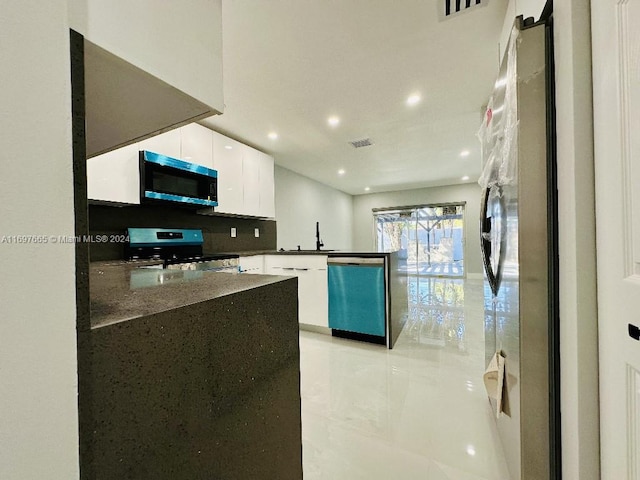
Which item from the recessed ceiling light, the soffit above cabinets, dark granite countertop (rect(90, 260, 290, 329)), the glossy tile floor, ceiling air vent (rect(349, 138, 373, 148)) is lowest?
the glossy tile floor

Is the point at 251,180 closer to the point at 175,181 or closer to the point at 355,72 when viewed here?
the point at 175,181

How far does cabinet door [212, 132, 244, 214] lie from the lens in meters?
3.19

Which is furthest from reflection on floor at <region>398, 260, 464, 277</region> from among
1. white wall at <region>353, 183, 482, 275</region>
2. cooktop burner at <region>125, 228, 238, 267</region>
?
cooktop burner at <region>125, 228, 238, 267</region>

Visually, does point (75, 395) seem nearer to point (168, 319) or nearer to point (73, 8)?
point (168, 319)

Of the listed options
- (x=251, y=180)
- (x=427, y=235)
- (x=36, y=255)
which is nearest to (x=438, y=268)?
(x=427, y=235)

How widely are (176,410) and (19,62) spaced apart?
21.9 inches

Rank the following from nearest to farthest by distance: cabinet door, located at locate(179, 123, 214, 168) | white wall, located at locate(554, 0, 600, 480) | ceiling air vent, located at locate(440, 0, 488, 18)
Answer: white wall, located at locate(554, 0, 600, 480), ceiling air vent, located at locate(440, 0, 488, 18), cabinet door, located at locate(179, 123, 214, 168)

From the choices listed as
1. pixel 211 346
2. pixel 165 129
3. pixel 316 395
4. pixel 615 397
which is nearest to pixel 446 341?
pixel 316 395

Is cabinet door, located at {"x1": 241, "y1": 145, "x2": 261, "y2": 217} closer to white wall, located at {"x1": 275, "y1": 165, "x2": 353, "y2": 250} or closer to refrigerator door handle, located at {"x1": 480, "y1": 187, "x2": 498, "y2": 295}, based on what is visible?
white wall, located at {"x1": 275, "y1": 165, "x2": 353, "y2": 250}

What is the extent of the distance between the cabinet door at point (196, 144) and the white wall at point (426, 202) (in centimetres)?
565

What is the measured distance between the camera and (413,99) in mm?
2646

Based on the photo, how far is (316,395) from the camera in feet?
6.16

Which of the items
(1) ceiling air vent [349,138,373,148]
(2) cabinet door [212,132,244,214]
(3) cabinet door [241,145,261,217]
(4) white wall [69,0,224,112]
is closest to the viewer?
(4) white wall [69,0,224,112]

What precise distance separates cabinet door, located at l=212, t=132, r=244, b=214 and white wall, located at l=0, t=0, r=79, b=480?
2995 mm
